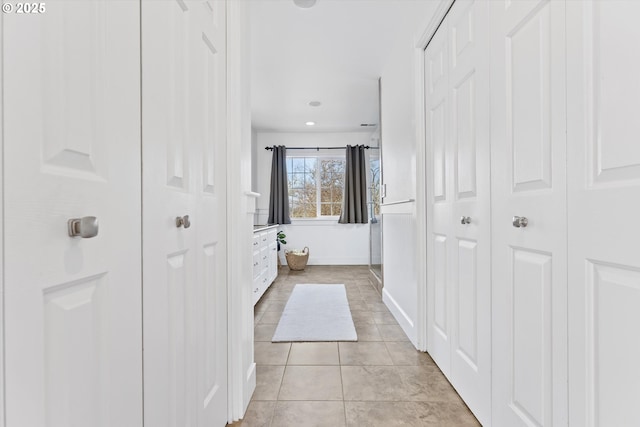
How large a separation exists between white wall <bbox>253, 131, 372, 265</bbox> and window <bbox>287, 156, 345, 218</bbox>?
19 cm

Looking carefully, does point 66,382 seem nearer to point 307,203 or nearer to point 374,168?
point 374,168

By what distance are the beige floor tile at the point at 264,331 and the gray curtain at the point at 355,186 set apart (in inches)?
131

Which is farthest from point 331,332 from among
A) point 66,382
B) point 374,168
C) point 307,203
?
point 307,203

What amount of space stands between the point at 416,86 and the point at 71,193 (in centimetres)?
217

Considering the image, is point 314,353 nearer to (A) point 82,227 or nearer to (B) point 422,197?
(B) point 422,197

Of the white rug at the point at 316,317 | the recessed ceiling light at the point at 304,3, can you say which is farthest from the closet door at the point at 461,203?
the recessed ceiling light at the point at 304,3

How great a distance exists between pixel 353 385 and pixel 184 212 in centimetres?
133

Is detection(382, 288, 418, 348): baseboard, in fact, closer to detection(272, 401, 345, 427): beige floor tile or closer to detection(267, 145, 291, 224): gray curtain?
detection(272, 401, 345, 427): beige floor tile

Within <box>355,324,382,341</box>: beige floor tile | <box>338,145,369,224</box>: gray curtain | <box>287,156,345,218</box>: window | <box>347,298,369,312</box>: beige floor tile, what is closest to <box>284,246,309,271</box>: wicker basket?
<box>287,156,345,218</box>: window

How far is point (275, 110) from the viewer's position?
15.7 ft

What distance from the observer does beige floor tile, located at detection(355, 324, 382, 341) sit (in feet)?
7.94

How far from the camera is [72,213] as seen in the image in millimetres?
547

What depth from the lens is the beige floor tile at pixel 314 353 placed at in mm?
2025

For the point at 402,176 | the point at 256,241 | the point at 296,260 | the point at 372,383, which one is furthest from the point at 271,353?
the point at 296,260
